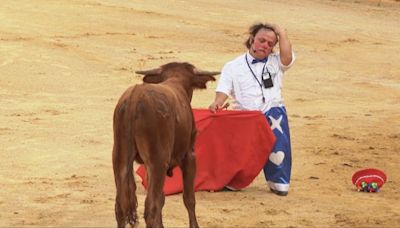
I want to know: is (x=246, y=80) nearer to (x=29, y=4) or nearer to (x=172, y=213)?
(x=172, y=213)

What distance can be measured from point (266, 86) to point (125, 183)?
8.43ft

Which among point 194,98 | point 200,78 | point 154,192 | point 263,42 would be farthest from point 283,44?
point 194,98

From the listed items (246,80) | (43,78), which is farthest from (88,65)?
(246,80)

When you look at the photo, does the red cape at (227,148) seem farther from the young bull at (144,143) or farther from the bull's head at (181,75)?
the young bull at (144,143)

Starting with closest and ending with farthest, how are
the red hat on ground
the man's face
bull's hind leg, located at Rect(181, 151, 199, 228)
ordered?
1. bull's hind leg, located at Rect(181, 151, 199, 228)
2. the man's face
3. the red hat on ground

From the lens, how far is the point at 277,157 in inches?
384

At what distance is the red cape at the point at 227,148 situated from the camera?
378 inches

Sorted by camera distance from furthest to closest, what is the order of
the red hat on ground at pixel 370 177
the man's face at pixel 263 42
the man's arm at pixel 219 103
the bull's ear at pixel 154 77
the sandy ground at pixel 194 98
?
the red hat on ground at pixel 370 177
the man's arm at pixel 219 103
the man's face at pixel 263 42
the sandy ground at pixel 194 98
the bull's ear at pixel 154 77

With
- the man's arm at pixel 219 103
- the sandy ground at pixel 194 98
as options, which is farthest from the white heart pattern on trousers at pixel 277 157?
the man's arm at pixel 219 103

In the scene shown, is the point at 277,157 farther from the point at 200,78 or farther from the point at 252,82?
the point at 200,78

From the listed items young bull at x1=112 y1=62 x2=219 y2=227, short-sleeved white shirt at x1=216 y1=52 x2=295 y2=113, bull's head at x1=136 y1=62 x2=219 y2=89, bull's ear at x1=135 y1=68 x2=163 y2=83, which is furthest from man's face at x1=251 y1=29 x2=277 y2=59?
young bull at x1=112 y1=62 x2=219 y2=227

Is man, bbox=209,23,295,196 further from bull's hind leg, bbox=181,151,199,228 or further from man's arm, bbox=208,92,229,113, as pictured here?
bull's hind leg, bbox=181,151,199,228

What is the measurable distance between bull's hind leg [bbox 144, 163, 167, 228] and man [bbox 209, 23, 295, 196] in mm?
2267

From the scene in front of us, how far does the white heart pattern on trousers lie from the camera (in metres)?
9.76
